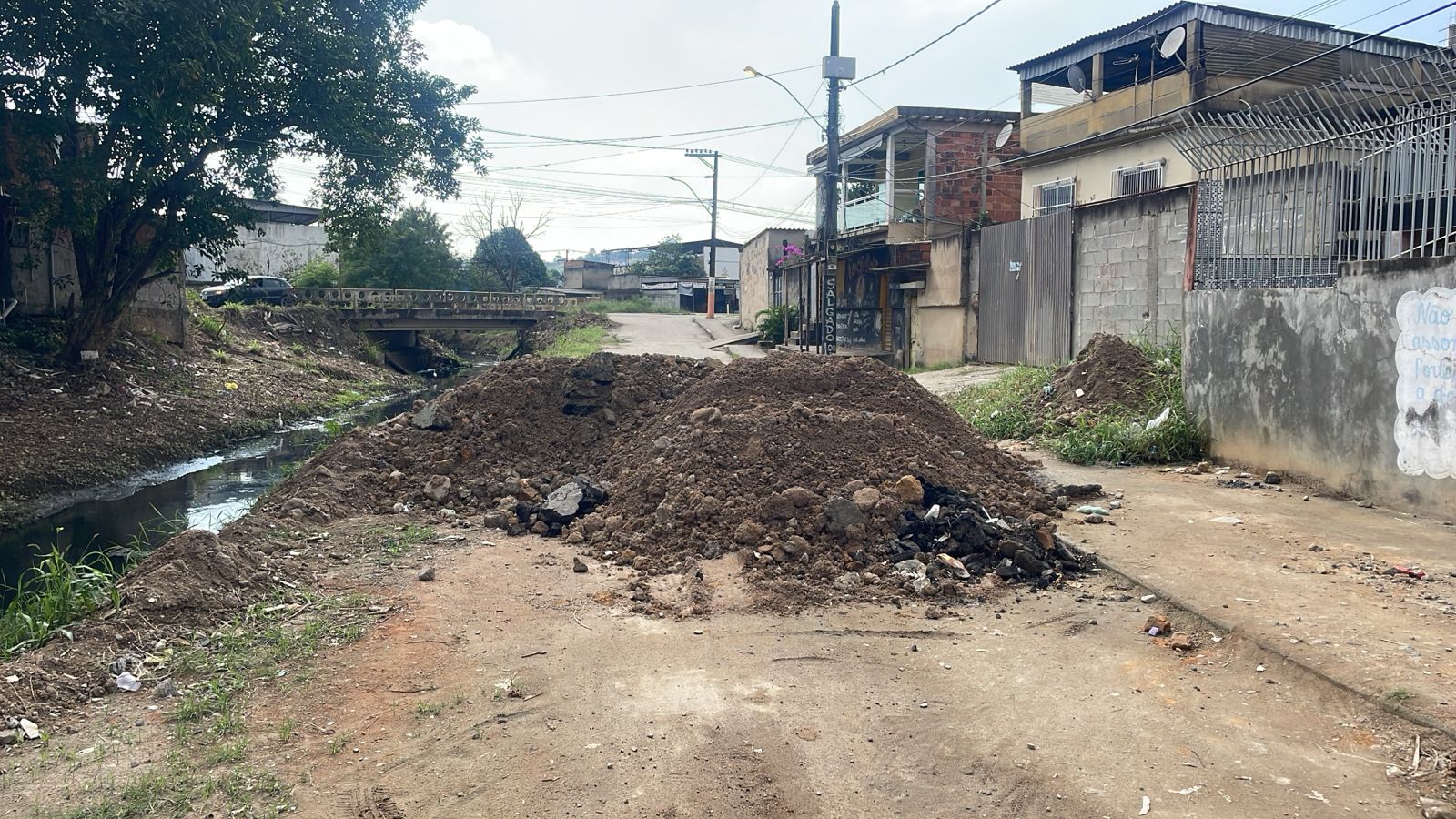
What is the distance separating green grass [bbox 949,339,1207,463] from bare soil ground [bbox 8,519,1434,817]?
14.9ft

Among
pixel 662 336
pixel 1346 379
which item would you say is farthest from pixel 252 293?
pixel 1346 379

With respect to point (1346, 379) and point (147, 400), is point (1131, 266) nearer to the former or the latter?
point (1346, 379)

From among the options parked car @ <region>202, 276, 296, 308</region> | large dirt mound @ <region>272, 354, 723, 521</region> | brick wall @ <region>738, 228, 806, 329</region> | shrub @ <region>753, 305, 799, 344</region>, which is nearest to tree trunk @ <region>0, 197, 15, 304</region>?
large dirt mound @ <region>272, 354, 723, 521</region>

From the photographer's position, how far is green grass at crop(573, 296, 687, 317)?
45.9m

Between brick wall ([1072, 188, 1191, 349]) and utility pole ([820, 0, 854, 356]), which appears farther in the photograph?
utility pole ([820, 0, 854, 356])

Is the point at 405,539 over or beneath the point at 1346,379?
beneath

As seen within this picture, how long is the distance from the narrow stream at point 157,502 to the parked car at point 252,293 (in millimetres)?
14352

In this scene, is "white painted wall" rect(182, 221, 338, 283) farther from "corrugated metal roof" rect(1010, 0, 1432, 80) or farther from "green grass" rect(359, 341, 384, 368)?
"corrugated metal roof" rect(1010, 0, 1432, 80)

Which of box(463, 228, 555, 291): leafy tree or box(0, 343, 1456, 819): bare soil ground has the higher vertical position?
box(463, 228, 555, 291): leafy tree

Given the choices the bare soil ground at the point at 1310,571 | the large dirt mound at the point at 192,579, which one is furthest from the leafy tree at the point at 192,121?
the bare soil ground at the point at 1310,571

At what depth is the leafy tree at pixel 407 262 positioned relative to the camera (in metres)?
40.6

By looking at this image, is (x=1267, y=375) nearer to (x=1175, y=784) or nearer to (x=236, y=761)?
(x=1175, y=784)

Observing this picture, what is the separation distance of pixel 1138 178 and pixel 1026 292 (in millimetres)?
3473

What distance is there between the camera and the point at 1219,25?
1725 cm
